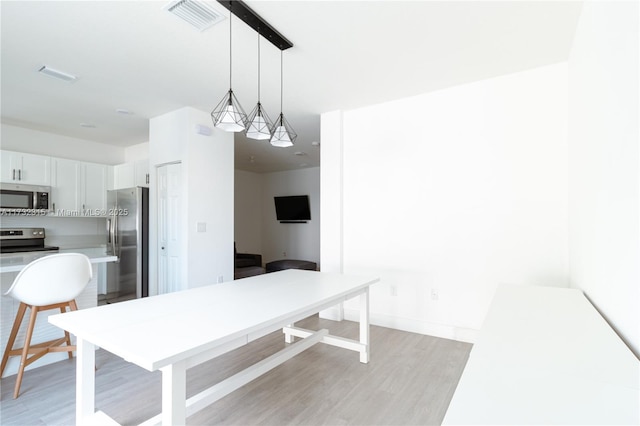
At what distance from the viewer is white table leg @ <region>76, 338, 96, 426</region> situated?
5.02ft

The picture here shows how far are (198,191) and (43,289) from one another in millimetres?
1903

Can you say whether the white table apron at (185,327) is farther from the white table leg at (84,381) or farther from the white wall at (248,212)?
the white wall at (248,212)

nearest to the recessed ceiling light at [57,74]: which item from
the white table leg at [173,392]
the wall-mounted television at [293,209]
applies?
the white table leg at [173,392]

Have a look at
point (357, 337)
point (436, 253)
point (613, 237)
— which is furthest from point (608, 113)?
point (357, 337)

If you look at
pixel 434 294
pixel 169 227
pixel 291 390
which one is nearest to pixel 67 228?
pixel 169 227

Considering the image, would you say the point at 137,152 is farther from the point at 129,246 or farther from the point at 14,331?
the point at 14,331

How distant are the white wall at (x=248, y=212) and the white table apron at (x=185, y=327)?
6270mm

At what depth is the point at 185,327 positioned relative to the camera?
1402 millimetres

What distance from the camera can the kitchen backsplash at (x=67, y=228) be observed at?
459 centimetres

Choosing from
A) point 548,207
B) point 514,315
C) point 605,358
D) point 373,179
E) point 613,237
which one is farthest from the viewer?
point 373,179

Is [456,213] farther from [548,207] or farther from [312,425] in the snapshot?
[312,425]

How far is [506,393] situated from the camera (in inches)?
34.9

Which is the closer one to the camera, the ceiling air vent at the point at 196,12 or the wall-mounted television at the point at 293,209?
the ceiling air vent at the point at 196,12

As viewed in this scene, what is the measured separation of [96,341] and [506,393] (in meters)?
1.49
